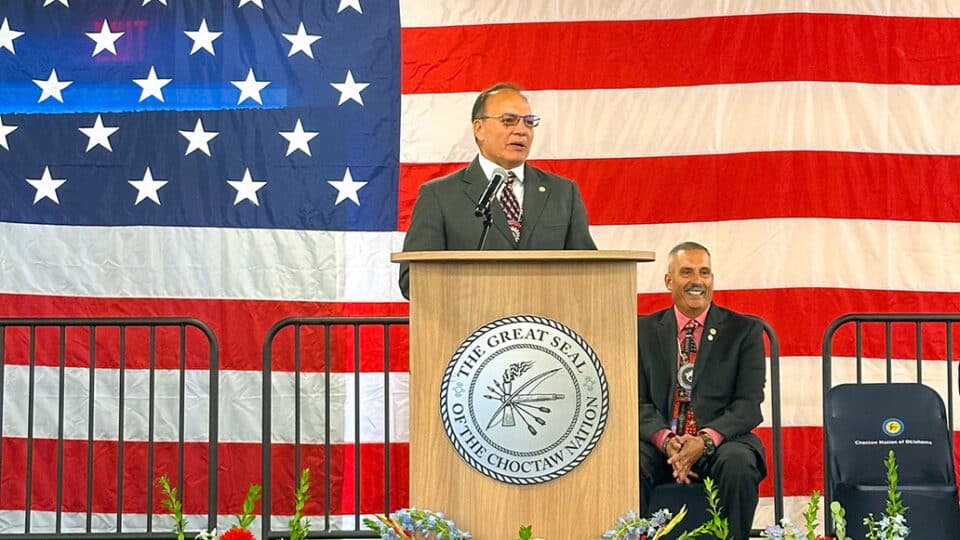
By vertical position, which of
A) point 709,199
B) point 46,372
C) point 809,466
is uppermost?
point 709,199

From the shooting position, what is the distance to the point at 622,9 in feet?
17.8

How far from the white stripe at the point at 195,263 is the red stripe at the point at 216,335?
1.8 inches

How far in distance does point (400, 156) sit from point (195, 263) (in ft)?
3.46

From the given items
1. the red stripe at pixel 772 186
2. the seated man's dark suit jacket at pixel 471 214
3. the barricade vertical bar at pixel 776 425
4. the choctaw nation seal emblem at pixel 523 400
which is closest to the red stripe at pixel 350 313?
the red stripe at pixel 772 186

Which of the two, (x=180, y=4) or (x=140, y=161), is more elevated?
(x=180, y=4)

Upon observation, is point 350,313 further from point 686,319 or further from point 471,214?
point 471,214

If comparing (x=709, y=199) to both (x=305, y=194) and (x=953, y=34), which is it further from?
(x=305, y=194)

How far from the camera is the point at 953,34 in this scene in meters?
5.30

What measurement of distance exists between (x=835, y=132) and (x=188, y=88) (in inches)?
116

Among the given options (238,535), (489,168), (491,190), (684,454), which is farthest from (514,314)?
(684,454)

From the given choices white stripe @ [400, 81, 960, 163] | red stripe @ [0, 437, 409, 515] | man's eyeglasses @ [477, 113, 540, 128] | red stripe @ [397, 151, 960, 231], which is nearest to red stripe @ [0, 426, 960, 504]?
red stripe @ [0, 437, 409, 515]

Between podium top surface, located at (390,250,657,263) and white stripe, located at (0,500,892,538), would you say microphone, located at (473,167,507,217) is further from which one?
white stripe, located at (0,500,892,538)

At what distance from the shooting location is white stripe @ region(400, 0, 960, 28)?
531 cm

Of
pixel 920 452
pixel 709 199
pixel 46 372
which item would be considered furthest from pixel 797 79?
pixel 46 372
